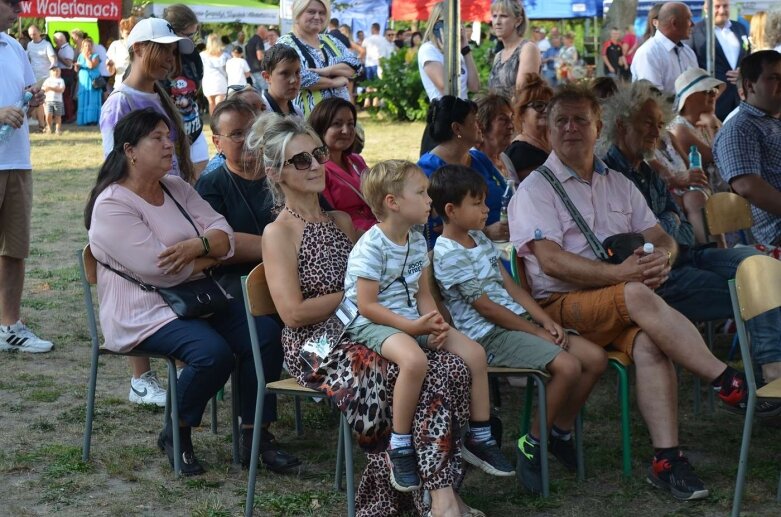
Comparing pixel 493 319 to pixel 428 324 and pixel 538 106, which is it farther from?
pixel 538 106

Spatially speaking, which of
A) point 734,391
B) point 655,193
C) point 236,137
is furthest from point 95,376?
point 655,193

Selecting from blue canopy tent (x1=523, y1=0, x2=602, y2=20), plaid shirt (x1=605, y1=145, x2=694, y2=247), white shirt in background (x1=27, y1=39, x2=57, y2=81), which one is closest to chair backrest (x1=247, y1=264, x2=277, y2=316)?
plaid shirt (x1=605, y1=145, x2=694, y2=247)

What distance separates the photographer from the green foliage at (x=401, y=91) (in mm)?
20766

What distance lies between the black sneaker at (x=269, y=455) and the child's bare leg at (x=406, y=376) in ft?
2.84

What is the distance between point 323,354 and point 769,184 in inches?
112

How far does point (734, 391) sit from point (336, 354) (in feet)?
4.91

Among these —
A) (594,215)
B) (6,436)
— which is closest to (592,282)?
(594,215)

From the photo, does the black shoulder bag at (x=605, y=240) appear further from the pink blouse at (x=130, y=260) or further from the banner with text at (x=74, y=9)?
the banner with text at (x=74, y=9)

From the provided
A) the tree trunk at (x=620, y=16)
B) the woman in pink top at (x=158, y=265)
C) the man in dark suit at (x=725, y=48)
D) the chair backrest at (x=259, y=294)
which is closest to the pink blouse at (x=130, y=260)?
the woman in pink top at (x=158, y=265)

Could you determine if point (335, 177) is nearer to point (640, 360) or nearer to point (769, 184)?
point (640, 360)

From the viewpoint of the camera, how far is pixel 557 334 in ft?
13.7

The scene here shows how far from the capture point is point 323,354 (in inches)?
148

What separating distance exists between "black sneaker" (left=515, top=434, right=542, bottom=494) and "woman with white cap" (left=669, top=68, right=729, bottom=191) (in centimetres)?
327

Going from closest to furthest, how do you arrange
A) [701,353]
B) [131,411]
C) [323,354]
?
1. [323,354]
2. [701,353]
3. [131,411]
